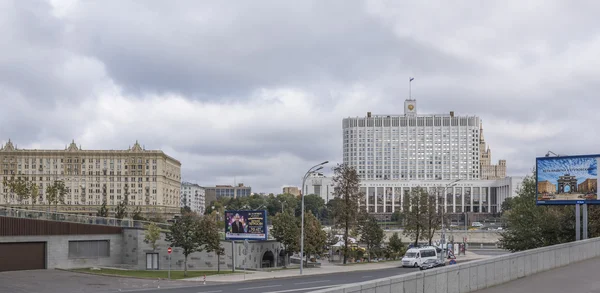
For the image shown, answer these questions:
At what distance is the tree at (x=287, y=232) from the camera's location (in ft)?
233

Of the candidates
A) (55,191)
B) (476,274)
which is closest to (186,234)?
(476,274)

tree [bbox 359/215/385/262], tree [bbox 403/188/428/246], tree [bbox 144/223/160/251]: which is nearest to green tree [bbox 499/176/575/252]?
tree [bbox 359/215/385/262]

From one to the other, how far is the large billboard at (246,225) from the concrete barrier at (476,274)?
114 feet

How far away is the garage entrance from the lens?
56.0 meters

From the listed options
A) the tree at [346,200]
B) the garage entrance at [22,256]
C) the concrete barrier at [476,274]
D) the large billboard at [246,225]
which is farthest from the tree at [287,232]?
the concrete barrier at [476,274]

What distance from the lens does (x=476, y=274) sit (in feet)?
74.8

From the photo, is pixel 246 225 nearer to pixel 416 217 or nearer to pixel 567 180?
pixel 567 180

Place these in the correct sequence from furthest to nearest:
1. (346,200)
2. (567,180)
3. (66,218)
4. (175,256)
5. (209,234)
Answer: (346,200)
(175,256)
(66,218)
(209,234)
(567,180)

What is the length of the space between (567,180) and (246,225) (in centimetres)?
3095

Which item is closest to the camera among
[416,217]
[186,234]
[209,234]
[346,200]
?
[186,234]

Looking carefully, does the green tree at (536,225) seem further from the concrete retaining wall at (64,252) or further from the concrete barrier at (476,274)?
the concrete retaining wall at (64,252)

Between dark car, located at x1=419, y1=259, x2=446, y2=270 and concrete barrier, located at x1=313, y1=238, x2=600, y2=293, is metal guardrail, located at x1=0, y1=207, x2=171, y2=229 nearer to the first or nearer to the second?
dark car, located at x1=419, y1=259, x2=446, y2=270

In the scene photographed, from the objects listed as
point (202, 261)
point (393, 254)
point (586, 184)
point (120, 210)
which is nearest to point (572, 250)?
point (586, 184)

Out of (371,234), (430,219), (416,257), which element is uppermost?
(430,219)
